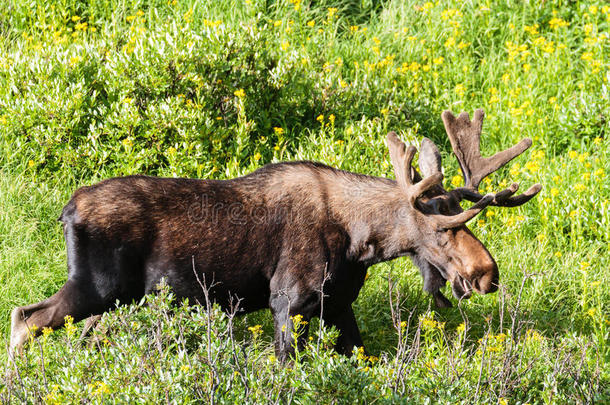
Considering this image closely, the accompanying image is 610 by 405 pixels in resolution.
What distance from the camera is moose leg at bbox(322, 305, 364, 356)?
19.6 ft

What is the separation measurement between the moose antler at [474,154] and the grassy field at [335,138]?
774 mm

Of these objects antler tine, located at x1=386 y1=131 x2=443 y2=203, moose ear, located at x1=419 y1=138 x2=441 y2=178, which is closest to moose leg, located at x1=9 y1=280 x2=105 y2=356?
antler tine, located at x1=386 y1=131 x2=443 y2=203

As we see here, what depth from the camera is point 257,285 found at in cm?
578

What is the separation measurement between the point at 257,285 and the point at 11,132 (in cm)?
288

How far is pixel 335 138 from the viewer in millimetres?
8484

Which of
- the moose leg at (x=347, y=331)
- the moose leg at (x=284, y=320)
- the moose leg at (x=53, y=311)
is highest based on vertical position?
the moose leg at (x=53, y=311)

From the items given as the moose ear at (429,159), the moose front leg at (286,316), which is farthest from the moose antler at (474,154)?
the moose front leg at (286,316)

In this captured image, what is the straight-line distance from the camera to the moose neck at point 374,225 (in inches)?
229

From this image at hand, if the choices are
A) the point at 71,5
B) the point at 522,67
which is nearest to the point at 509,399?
the point at 522,67

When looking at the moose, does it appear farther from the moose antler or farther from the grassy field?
the grassy field

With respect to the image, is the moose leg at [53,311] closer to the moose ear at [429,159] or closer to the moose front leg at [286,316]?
the moose front leg at [286,316]

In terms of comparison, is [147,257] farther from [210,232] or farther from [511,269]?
[511,269]

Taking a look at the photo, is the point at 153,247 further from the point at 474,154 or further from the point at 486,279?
the point at 474,154

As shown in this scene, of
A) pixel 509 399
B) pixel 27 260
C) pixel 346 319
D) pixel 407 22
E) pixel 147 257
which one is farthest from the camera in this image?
pixel 407 22
